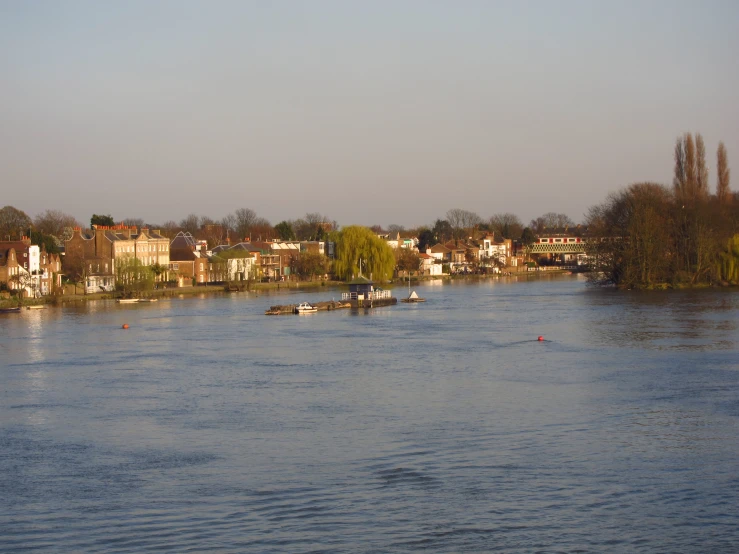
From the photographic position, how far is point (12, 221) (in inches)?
2520

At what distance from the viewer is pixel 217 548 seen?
8.97 meters

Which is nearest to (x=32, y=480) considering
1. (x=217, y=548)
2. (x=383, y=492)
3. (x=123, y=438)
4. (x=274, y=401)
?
(x=123, y=438)

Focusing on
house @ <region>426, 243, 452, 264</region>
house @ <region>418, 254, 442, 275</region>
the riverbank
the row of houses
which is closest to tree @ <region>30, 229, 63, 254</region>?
the row of houses

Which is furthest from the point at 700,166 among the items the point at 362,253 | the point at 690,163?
the point at 362,253

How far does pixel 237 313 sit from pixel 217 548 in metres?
29.4

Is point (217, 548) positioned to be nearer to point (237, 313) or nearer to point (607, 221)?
point (237, 313)

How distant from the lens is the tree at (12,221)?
60.8 m

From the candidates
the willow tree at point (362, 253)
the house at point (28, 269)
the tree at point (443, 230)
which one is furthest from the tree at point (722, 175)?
the tree at point (443, 230)

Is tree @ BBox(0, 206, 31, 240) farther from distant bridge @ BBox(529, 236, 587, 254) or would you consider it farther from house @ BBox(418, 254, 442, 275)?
distant bridge @ BBox(529, 236, 587, 254)

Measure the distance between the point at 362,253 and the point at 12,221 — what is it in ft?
82.0

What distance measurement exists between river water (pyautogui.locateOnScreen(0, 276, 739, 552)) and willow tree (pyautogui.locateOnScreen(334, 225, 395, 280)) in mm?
31866

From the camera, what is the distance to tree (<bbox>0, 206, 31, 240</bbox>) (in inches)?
2395

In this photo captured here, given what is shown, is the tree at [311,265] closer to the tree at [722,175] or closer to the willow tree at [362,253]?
the willow tree at [362,253]

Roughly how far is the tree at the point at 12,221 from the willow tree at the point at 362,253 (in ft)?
66.5
